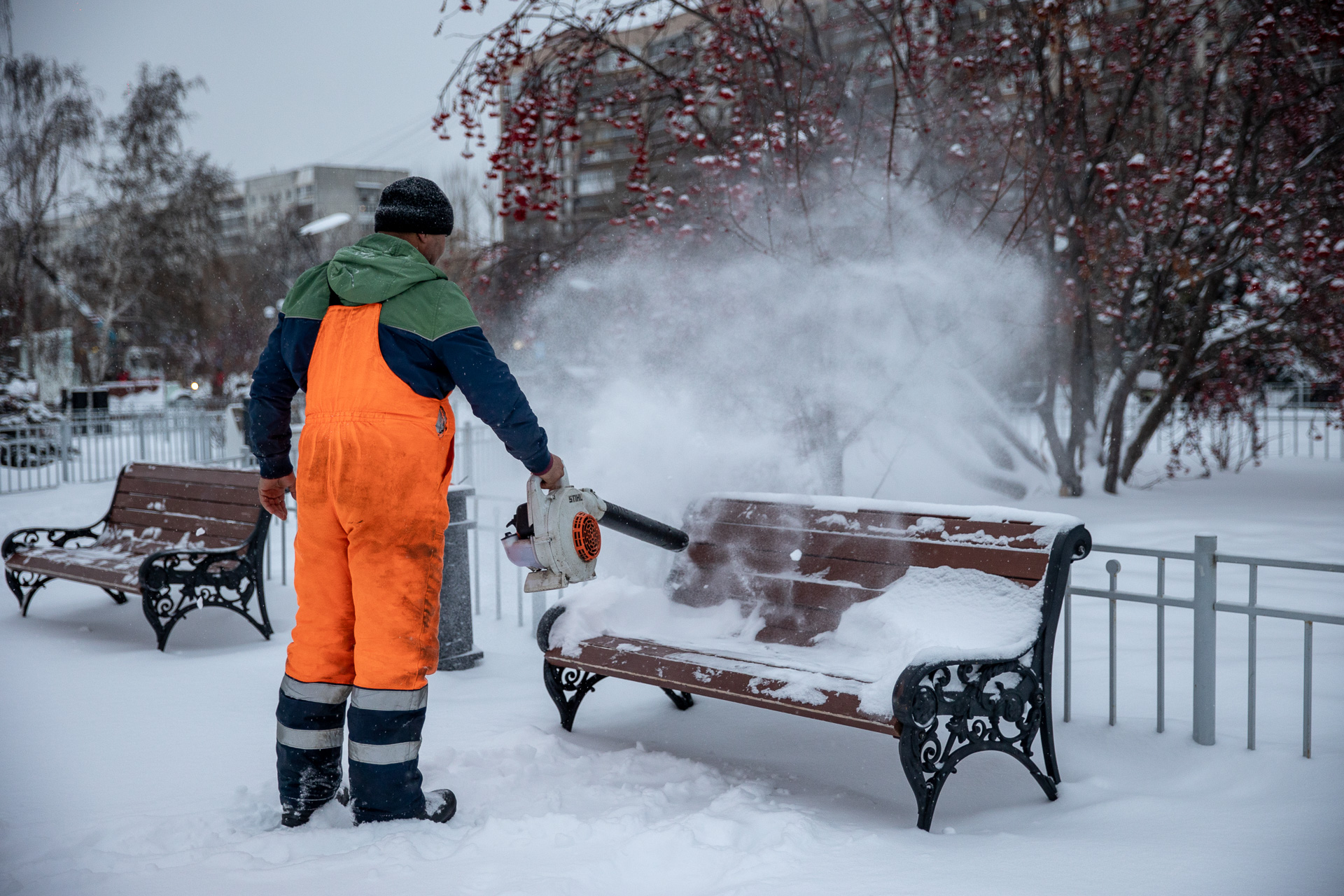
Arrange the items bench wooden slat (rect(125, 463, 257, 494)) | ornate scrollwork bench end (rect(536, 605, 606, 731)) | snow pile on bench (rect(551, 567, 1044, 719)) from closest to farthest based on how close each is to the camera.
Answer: snow pile on bench (rect(551, 567, 1044, 719))
ornate scrollwork bench end (rect(536, 605, 606, 731))
bench wooden slat (rect(125, 463, 257, 494))

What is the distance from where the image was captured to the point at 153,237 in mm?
24906

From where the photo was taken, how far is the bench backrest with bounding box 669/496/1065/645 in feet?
10.9

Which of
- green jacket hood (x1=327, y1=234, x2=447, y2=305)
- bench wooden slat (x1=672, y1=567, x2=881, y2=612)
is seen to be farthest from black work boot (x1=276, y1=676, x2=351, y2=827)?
bench wooden slat (x1=672, y1=567, x2=881, y2=612)

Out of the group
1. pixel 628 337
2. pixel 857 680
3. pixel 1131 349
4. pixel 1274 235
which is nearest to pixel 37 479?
pixel 628 337

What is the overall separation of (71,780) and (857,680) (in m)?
2.75

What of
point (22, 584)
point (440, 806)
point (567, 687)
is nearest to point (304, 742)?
point (440, 806)

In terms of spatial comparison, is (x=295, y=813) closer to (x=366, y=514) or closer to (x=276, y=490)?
(x=366, y=514)

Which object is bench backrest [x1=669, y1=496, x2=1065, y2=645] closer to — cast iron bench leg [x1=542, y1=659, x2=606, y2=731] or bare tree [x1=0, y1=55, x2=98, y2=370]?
cast iron bench leg [x1=542, y1=659, x2=606, y2=731]

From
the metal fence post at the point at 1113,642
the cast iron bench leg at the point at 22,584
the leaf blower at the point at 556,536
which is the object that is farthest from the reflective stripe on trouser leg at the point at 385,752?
the cast iron bench leg at the point at 22,584

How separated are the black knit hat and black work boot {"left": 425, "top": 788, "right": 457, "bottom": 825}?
5.91 feet

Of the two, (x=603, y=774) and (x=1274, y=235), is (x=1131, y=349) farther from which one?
(x=603, y=774)

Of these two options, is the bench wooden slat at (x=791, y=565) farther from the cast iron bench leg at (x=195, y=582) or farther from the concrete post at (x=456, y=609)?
the cast iron bench leg at (x=195, y=582)

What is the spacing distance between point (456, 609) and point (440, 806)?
1916 millimetres

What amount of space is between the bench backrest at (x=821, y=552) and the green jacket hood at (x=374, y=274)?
1.79 meters
